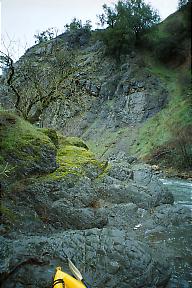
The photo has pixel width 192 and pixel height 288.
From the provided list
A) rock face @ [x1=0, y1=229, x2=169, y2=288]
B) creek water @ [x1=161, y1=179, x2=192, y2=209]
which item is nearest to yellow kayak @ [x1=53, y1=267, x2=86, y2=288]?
rock face @ [x1=0, y1=229, x2=169, y2=288]

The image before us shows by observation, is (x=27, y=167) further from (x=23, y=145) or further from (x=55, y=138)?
(x=55, y=138)

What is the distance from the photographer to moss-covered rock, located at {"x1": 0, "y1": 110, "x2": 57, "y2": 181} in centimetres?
666

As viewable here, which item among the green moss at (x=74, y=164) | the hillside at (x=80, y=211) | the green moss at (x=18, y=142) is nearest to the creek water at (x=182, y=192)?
the hillside at (x=80, y=211)

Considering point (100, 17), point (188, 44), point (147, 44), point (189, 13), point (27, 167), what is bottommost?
point (27, 167)

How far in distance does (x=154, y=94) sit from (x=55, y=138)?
70.6 ft

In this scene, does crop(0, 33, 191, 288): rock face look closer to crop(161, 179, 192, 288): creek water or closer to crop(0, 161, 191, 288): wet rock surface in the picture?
crop(0, 161, 191, 288): wet rock surface

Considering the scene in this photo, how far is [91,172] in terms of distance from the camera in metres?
8.30

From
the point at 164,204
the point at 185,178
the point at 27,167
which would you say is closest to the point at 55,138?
the point at 27,167

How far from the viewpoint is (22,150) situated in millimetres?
7059

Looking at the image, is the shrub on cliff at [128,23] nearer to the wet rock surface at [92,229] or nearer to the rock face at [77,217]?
the rock face at [77,217]

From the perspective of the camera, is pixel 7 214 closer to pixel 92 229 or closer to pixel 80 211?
pixel 80 211

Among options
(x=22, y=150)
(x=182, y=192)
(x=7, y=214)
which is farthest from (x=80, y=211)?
(x=182, y=192)

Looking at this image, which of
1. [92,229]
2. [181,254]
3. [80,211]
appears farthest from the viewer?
[80,211]

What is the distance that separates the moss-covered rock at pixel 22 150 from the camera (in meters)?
6.66
